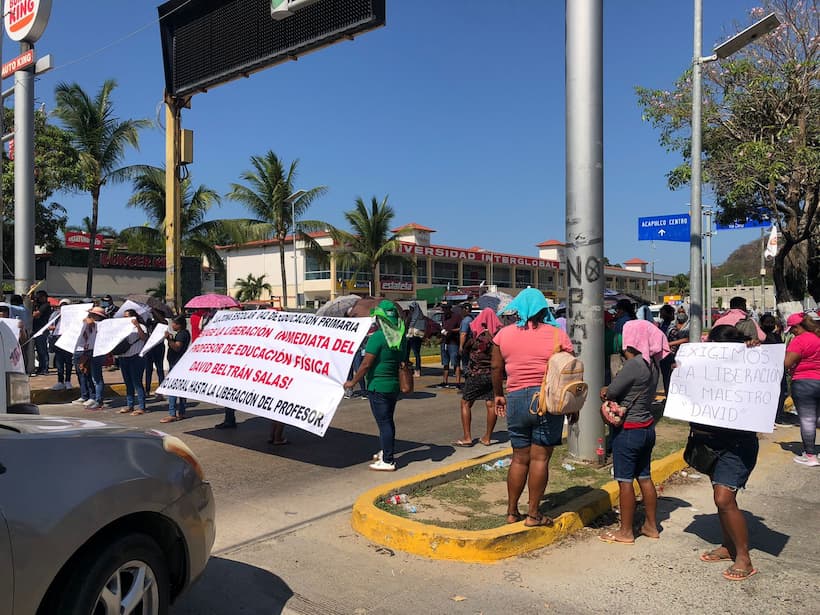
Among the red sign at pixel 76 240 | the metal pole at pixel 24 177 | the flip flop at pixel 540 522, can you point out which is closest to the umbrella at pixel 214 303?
the metal pole at pixel 24 177

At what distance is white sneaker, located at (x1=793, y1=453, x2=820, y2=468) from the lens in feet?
24.8

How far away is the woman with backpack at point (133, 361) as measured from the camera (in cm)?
993

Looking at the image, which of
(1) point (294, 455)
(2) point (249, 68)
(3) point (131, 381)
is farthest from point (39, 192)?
(1) point (294, 455)

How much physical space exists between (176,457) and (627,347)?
3.27m

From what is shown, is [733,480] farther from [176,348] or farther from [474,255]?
[474,255]

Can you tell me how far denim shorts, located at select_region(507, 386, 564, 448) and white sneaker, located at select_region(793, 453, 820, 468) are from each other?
451 cm

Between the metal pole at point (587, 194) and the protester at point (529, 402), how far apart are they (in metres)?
2.03

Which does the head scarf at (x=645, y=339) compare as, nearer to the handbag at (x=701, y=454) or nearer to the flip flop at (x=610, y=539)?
the handbag at (x=701, y=454)

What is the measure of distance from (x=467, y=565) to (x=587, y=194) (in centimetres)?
412

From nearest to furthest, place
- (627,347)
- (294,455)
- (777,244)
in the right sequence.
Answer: (627,347)
(294,455)
(777,244)

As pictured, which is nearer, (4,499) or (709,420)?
(4,499)

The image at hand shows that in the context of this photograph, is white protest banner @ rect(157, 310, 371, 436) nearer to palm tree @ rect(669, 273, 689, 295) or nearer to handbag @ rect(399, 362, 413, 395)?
handbag @ rect(399, 362, 413, 395)

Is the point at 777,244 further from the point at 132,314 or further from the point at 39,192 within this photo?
the point at 39,192

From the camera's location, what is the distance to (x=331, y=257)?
4781 cm
